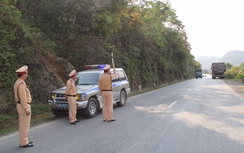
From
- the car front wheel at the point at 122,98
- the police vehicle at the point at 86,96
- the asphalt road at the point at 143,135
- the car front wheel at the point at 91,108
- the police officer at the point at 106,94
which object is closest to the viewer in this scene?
the asphalt road at the point at 143,135

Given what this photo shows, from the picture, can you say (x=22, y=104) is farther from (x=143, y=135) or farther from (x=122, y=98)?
(x=122, y=98)

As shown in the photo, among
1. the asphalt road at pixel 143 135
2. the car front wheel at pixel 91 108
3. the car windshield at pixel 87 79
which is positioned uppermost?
the car windshield at pixel 87 79

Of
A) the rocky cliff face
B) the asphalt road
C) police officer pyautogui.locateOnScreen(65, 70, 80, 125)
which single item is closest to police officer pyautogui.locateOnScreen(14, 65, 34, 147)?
the asphalt road

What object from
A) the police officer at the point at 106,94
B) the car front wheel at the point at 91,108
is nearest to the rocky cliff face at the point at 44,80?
the car front wheel at the point at 91,108

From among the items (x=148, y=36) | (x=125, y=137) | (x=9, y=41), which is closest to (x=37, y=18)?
(x=9, y=41)

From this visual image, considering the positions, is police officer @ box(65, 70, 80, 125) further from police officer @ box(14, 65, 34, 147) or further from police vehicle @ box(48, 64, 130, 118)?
police officer @ box(14, 65, 34, 147)

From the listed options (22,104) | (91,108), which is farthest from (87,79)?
(22,104)

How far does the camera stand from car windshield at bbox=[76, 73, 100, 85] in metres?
9.64

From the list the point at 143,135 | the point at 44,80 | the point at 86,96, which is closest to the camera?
the point at 143,135

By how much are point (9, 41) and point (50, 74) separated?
253 cm

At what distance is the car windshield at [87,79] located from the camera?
964 cm

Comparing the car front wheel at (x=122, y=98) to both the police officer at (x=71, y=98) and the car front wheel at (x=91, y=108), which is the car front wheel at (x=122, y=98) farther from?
the police officer at (x=71, y=98)

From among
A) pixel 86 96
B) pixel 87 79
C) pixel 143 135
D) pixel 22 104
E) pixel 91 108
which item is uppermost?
pixel 87 79

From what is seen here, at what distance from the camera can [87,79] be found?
9.84m
